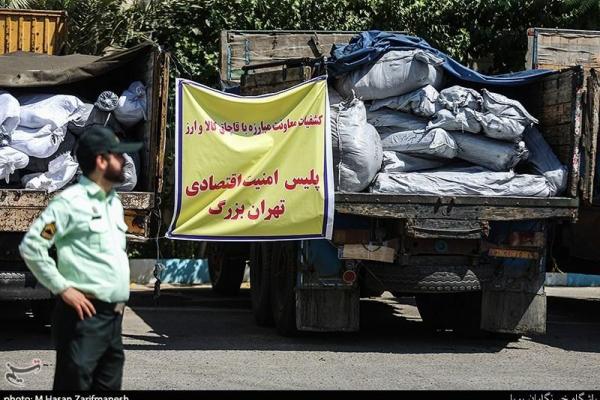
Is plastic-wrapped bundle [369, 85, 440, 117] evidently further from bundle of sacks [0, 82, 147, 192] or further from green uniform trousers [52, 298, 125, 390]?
green uniform trousers [52, 298, 125, 390]

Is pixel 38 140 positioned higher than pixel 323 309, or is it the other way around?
pixel 38 140

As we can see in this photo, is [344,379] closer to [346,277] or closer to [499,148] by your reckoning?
[346,277]

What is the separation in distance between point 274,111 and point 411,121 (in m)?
1.26

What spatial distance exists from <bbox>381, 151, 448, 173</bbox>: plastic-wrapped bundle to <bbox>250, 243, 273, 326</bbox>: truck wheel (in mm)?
1572

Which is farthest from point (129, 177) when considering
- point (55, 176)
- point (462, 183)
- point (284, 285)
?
point (462, 183)

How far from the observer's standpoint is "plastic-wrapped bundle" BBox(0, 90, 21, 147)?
9508 mm

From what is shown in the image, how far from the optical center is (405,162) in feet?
32.8

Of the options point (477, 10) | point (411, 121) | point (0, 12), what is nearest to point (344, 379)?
point (411, 121)

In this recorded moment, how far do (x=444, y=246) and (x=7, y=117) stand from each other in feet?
12.7

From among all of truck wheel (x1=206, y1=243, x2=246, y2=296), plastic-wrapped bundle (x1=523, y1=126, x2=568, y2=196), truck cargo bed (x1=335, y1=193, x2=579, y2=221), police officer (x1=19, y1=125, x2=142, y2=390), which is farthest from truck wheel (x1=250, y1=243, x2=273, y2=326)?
police officer (x1=19, y1=125, x2=142, y2=390)

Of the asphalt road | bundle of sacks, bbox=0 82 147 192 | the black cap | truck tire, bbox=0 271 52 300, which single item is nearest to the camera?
the black cap

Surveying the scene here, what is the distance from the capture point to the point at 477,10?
58.0 ft

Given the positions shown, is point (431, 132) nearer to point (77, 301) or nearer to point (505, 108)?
point (505, 108)

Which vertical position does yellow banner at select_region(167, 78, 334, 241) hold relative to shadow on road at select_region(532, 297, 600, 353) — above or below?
above
